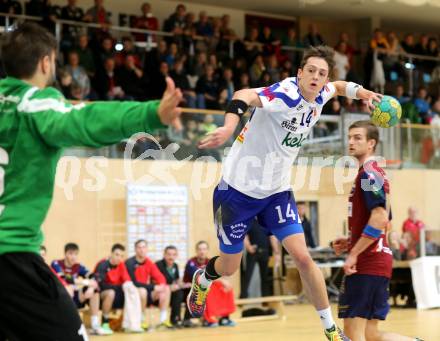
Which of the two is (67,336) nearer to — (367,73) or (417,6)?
(367,73)

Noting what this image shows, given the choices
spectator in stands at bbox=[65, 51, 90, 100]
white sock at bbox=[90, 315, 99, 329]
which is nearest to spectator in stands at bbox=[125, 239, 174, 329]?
white sock at bbox=[90, 315, 99, 329]

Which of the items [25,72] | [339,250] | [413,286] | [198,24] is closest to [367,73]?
[198,24]

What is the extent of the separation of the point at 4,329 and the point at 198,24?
18846 mm

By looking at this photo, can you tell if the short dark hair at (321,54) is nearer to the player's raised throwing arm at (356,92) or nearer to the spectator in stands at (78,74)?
the player's raised throwing arm at (356,92)

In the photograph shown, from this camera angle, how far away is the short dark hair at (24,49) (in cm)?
420

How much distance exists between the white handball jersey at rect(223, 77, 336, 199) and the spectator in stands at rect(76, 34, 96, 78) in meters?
11.2

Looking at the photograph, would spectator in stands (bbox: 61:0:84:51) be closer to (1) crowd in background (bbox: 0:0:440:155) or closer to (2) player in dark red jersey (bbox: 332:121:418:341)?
(1) crowd in background (bbox: 0:0:440:155)

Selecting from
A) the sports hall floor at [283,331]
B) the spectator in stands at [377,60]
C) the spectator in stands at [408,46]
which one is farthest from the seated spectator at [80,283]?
the spectator in stands at [408,46]

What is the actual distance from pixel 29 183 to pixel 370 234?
4019 mm

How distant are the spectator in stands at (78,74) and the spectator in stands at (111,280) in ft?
14.5

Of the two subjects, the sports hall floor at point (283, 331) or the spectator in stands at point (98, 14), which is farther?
the spectator in stands at point (98, 14)

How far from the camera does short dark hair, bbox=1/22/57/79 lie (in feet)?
13.8

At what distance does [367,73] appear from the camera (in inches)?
975

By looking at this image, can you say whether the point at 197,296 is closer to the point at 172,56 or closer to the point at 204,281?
the point at 204,281
